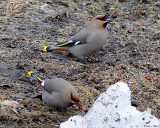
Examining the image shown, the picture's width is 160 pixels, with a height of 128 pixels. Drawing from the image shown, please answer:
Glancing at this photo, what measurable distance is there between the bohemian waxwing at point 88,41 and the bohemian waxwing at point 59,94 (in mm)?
1463

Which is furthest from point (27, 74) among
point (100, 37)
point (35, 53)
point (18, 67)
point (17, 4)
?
point (17, 4)

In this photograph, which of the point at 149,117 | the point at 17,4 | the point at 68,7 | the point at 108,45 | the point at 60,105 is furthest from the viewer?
the point at 68,7

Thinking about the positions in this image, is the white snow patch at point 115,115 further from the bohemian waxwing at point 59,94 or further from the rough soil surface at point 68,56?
the bohemian waxwing at point 59,94

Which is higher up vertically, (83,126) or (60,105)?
(83,126)

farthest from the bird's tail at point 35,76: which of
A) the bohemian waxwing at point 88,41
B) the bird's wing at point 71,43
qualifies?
the bird's wing at point 71,43

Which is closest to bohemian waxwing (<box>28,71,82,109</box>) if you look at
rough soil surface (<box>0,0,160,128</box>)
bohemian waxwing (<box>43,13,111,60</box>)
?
rough soil surface (<box>0,0,160,128</box>)

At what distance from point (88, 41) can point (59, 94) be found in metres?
1.83

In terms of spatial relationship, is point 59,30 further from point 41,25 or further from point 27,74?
point 27,74

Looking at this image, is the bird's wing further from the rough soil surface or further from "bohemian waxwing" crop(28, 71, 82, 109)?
"bohemian waxwing" crop(28, 71, 82, 109)

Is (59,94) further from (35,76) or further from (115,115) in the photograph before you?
(115,115)

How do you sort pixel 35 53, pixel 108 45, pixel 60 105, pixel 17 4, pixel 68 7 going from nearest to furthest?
pixel 60 105, pixel 35 53, pixel 108 45, pixel 17 4, pixel 68 7

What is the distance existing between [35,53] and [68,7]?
222 cm

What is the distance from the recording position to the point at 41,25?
20.1 feet

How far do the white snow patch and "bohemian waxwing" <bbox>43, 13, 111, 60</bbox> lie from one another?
238cm
